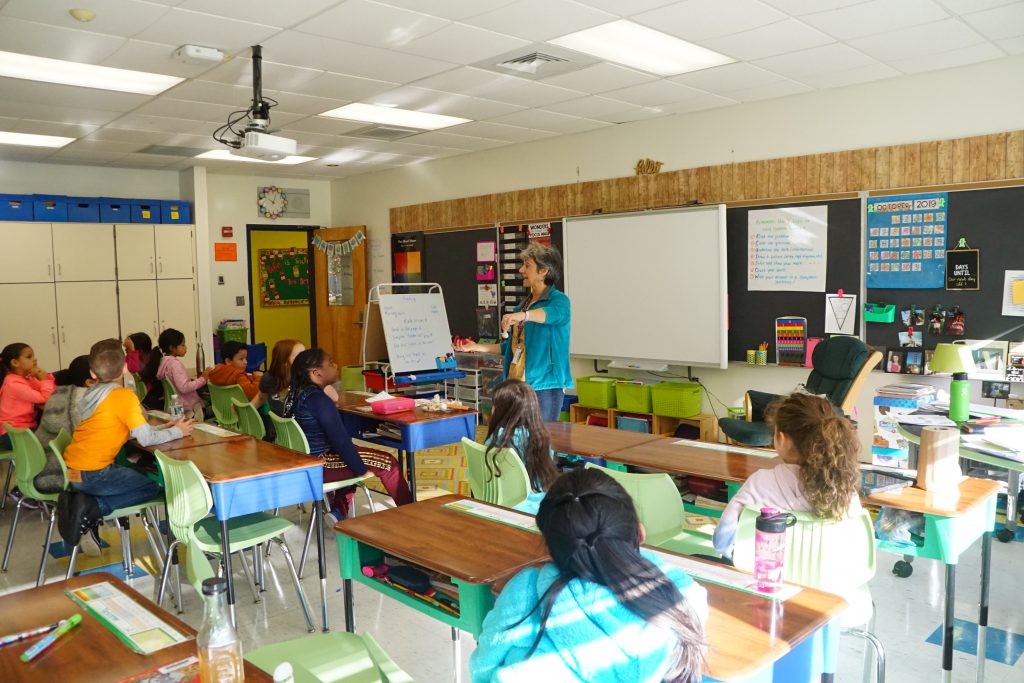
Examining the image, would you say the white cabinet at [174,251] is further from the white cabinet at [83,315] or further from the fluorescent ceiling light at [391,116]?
the fluorescent ceiling light at [391,116]

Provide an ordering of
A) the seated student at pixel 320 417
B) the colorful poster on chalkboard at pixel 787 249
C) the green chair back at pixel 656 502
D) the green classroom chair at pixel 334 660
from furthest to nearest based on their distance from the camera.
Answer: the colorful poster on chalkboard at pixel 787 249, the seated student at pixel 320 417, the green chair back at pixel 656 502, the green classroom chair at pixel 334 660

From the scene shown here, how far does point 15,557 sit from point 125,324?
15.2 ft

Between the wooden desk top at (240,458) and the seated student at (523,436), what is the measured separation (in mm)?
889

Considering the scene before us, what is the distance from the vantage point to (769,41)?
4.63m

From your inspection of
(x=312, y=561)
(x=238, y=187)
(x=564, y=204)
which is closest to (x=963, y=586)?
(x=312, y=561)

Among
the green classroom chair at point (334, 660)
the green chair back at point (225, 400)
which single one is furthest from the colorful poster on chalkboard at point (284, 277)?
the green classroom chair at point (334, 660)

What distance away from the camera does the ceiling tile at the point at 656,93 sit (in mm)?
5668

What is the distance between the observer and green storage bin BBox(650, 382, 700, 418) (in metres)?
6.55

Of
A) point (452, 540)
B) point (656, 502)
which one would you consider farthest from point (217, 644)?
point (656, 502)

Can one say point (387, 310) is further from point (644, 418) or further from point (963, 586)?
point (963, 586)

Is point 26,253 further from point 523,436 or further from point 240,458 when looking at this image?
point 523,436

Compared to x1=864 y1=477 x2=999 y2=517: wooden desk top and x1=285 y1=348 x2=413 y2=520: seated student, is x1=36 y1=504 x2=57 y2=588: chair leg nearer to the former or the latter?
x1=285 y1=348 x2=413 y2=520: seated student

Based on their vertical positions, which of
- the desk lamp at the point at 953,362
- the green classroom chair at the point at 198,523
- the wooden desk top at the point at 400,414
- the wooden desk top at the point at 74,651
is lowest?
the green classroom chair at the point at 198,523

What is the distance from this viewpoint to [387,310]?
7.27 meters
